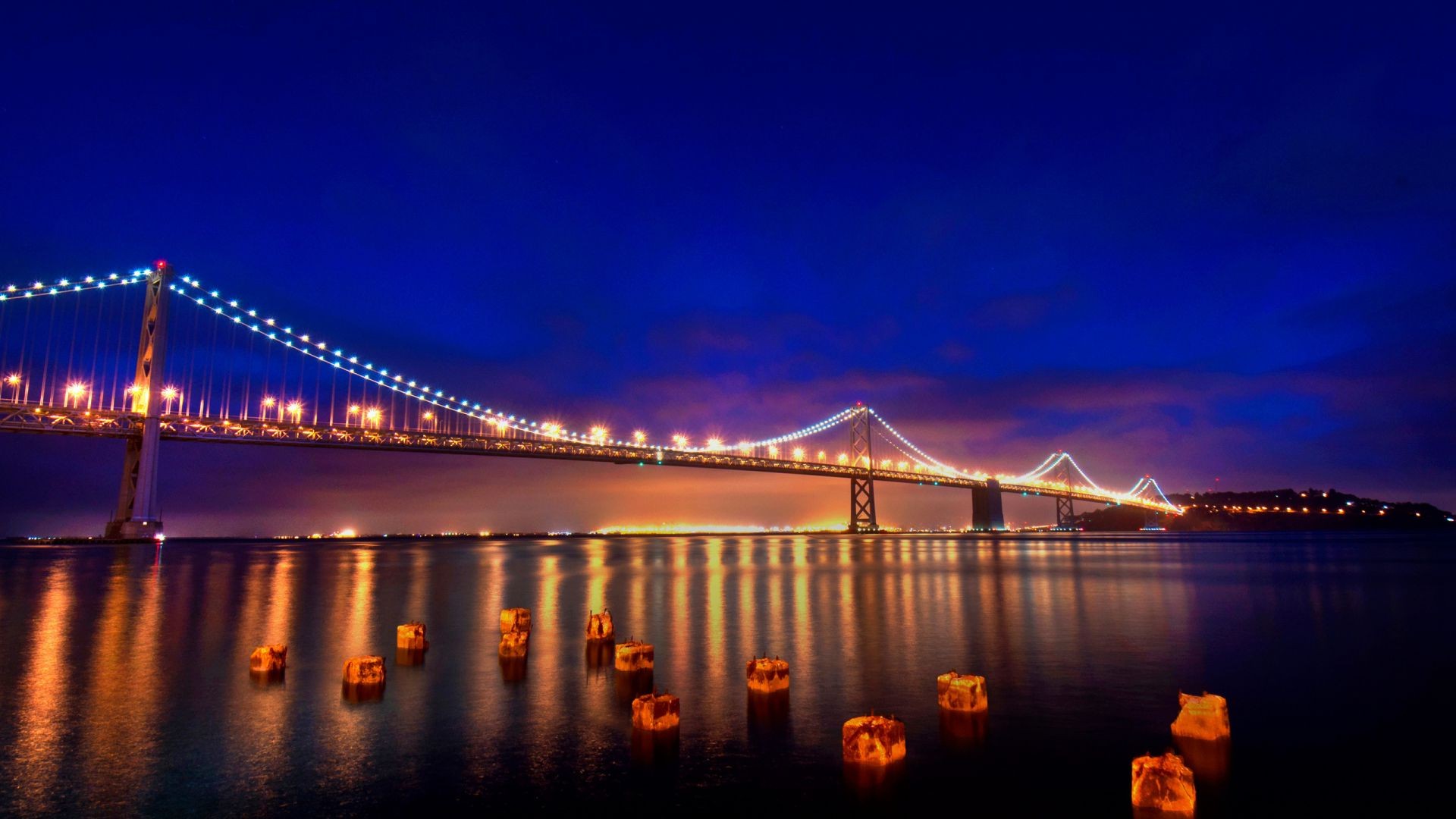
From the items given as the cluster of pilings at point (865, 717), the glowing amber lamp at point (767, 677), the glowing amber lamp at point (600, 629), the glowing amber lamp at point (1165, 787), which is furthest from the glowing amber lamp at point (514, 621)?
the glowing amber lamp at point (1165, 787)

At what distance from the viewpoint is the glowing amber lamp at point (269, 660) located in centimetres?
1049

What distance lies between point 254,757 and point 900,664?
26.8 feet

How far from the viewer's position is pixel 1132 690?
9.77 metres

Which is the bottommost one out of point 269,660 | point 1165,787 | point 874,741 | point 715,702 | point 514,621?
point 715,702

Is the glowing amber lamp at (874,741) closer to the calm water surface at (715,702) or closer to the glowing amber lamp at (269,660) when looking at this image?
the calm water surface at (715,702)

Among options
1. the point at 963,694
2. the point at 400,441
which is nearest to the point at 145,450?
the point at 400,441

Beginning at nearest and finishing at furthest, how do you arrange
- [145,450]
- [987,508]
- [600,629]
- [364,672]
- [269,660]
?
[364,672] → [269,660] → [600,629] → [145,450] → [987,508]

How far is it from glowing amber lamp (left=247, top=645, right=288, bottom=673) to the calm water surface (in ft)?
0.84

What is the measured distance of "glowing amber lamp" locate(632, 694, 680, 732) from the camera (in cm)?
742

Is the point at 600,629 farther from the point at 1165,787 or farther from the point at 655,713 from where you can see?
the point at 1165,787

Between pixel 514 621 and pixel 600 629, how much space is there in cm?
134

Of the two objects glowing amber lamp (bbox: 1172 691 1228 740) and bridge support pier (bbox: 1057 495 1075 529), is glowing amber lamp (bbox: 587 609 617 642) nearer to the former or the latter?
glowing amber lamp (bbox: 1172 691 1228 740)

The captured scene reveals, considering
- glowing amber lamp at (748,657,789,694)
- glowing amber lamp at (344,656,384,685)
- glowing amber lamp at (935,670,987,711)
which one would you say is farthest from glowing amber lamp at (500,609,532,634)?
glowing amber lamp at (935,670,987,711)

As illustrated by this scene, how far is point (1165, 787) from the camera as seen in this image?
5.65m
